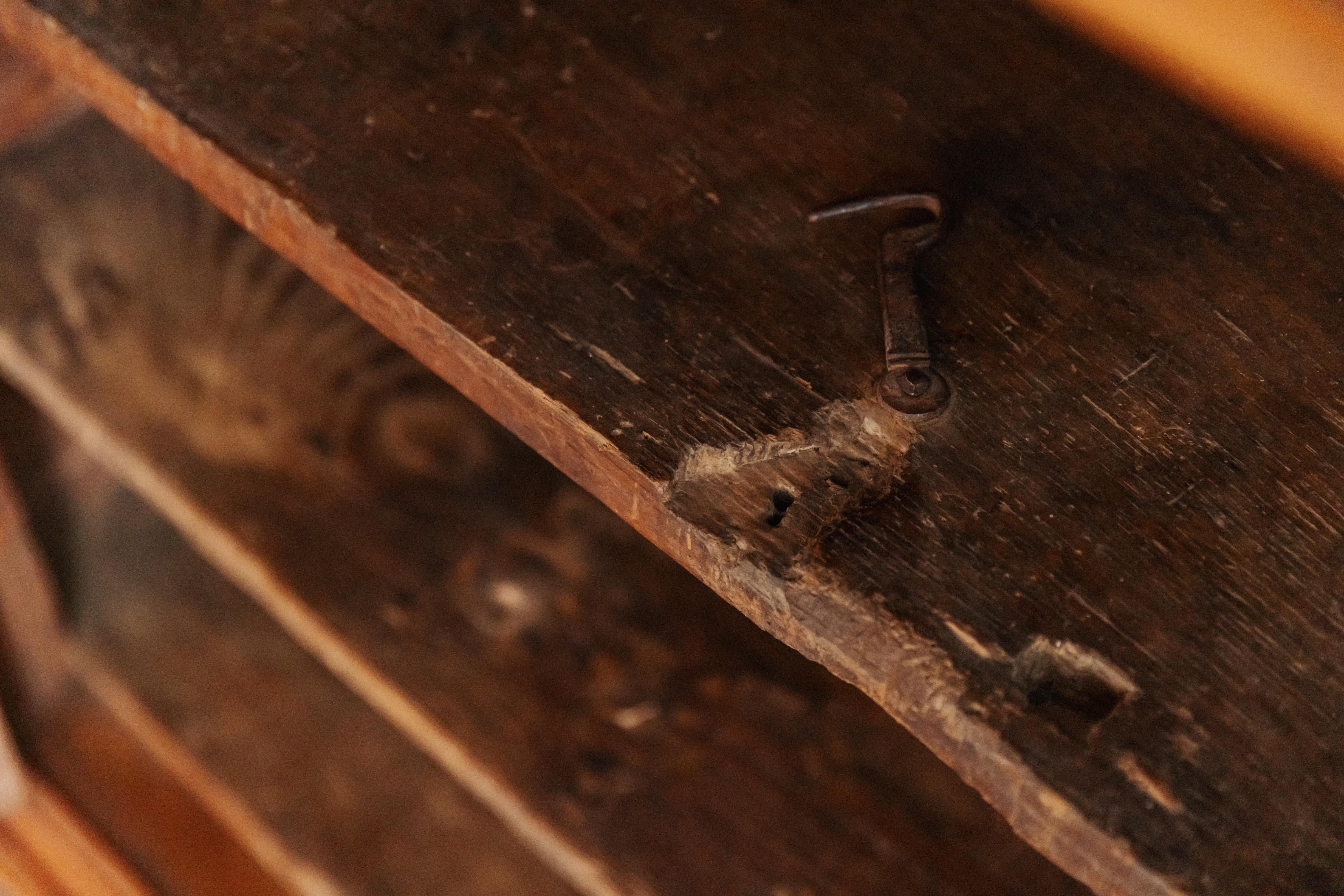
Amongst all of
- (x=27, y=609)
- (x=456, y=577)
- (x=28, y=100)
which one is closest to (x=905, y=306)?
(x=456, y=577)

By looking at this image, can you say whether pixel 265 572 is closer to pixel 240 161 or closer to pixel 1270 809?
pixel 240 161

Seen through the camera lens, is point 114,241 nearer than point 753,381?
No

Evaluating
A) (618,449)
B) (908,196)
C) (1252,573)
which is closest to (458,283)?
(618,449)

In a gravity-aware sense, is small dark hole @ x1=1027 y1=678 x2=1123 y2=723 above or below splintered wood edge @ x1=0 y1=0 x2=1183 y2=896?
above

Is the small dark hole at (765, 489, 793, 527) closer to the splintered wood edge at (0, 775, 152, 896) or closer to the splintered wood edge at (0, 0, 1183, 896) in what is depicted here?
the splintered wood edge at (0, 0, 1183, 896)

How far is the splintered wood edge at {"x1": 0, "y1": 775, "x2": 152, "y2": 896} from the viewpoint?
3.95 ft

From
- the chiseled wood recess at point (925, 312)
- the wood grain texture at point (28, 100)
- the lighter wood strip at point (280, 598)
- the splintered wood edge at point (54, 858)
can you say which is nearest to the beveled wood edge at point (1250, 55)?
the chiseled wood recess at point (925, 312)

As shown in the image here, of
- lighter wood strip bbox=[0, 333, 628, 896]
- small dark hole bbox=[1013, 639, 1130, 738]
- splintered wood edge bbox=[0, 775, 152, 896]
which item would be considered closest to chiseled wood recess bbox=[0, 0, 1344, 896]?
small dark hole bbox=[1013, 639, 1130, 738]

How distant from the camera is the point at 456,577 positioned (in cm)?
102

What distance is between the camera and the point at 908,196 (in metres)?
0.65

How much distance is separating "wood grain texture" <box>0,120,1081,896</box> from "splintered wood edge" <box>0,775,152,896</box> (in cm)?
43

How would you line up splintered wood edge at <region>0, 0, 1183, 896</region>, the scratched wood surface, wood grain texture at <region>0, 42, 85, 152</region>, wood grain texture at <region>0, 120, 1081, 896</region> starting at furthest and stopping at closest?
the scratched wood surface < wood grain texture at <region>0, 42, 85, 152</region> < wood grain texture at <region>0, 120, 1081, 896</region> < splintered wood edge at <region>0, 0, 1183, 896</region>

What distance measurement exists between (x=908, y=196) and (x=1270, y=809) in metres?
0.35

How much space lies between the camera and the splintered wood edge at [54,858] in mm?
A: 1203
